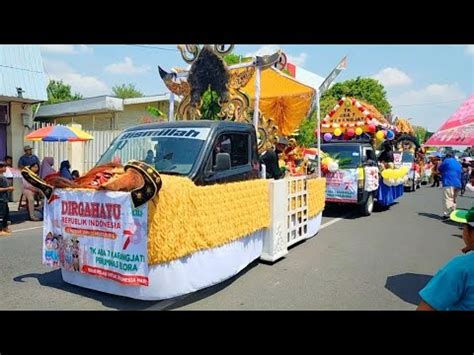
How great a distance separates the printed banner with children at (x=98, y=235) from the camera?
11.9 feet

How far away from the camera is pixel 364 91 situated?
3506 cm

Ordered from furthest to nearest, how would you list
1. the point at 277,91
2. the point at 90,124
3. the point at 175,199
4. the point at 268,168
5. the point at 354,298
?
the point at 90,124
the point at 277,91
the point at 268,168
the point at 354,298
the point at 175,199

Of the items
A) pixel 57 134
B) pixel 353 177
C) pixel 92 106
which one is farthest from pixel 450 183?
pixel 92 106

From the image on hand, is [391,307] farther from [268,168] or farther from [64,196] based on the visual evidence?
[64,196]

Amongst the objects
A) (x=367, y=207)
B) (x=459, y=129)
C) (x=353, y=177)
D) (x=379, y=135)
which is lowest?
(x=367, y=207)

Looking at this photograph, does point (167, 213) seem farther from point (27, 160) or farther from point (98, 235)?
point (27, 160)

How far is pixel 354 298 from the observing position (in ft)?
14.7

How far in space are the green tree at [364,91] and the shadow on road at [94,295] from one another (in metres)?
32.3

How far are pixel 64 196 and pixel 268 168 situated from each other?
11.2ft

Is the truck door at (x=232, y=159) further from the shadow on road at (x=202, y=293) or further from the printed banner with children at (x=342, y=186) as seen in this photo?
the printed banner with children at (x=342, y=186)

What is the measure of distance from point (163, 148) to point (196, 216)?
1255 mm

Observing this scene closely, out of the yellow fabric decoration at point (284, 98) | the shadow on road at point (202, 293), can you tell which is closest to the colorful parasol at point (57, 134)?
the yellow fabric decoration at point (284, 98)

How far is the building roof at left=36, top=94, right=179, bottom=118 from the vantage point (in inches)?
692
